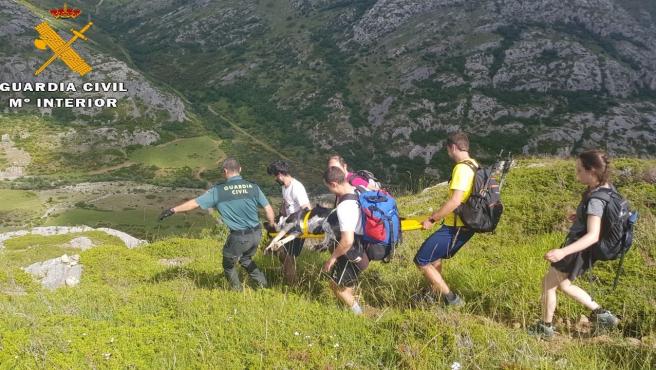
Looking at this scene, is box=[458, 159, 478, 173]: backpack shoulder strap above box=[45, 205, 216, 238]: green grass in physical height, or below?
above

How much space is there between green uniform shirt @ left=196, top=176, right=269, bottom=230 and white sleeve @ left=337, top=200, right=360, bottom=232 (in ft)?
8.52

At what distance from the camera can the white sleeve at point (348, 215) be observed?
5.29 metres

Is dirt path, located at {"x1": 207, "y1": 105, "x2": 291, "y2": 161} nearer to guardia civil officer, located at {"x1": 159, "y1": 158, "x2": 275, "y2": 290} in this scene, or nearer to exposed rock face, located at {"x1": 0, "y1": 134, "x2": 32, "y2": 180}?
exposed rock face, located at {"x1": 0, "y1": 134, "x2": 32, "y2": 180}

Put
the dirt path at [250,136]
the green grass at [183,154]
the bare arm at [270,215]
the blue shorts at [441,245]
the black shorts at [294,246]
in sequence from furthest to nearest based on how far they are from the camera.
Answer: the dirt path at [250,136] < the green grass at [183,154] < the black shorts at [294,246] < the bare arm at [270,215] < the blue shorts at [441,245]

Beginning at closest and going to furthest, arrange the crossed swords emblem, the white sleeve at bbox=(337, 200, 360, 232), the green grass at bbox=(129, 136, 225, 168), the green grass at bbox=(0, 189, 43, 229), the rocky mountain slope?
1. the white sleeve at bbox=(337, 200, 360, 232)
2. the green grass at bbox=(0, 189, 43, 229)
3. the rocky mountain slope
4. the green grass at bbox=(129, 136, 225, 168)
5. the crossed swords emblem

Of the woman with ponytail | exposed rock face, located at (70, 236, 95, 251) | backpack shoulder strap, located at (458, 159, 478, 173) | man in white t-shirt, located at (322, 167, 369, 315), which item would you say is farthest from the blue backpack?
exposed rock face, located at (70, 236, 95, 251)

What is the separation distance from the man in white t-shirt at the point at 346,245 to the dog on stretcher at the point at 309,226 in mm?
272

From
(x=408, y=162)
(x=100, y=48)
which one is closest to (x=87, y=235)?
(x=408, y=162)

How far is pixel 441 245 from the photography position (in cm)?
573

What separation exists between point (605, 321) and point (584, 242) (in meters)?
1.23

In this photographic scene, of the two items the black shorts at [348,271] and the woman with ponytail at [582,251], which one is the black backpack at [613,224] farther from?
the black shorts at [348,271]

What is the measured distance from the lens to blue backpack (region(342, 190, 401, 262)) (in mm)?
5535

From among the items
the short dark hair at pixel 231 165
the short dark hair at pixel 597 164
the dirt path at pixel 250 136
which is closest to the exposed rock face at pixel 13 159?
the dirt path at pixel 250 136

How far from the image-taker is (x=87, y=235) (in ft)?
75.6
